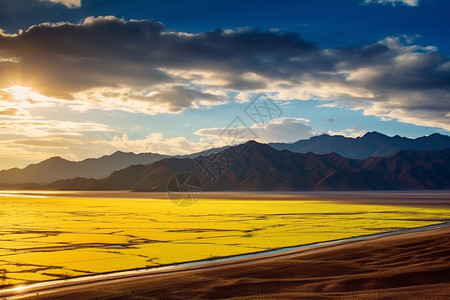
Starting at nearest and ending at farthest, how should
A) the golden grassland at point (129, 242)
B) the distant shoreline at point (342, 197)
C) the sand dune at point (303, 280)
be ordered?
the sand dune at point (303, 280) < the golden grassland at point (129, 242) < the distant shoreline at point (342, 197)

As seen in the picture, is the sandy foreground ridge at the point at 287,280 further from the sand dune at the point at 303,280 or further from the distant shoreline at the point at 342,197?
the distant shoreline at the point at 342,197

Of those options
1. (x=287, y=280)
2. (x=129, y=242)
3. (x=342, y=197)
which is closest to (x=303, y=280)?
(x=287, y=280)

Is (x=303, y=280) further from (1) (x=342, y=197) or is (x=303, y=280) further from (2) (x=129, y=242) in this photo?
Answer: (1) (x=342, y=197)

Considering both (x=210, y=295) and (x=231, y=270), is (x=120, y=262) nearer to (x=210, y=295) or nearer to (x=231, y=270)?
(x=231, y=270)

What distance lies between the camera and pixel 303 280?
13594 millimetres

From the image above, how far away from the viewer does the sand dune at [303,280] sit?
1176 cm

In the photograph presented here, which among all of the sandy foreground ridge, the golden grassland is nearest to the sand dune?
the sandy foreground ridge

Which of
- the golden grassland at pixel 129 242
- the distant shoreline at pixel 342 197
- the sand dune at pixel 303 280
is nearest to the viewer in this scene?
the sand dune at pixel 303 280

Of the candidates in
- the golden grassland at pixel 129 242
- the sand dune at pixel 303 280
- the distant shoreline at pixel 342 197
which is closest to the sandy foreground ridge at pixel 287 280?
the sand dune at pixel 303 280

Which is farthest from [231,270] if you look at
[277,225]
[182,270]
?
[277,225]

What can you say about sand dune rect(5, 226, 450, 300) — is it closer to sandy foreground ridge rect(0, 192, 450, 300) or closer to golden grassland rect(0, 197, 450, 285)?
sandy foreground ridge rect(0, 192, 450, 300)

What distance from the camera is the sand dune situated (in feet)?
38.6

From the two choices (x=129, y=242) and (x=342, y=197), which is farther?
(x=342, y=197)

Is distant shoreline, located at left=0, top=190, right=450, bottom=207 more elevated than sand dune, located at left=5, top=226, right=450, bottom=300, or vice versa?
sand dune, located at left=5, top=226, right=450, bottom=300
